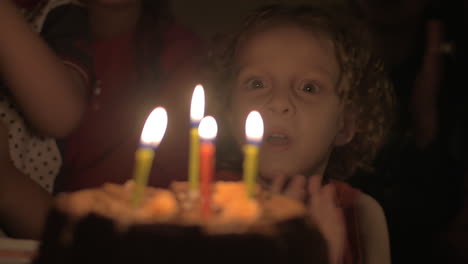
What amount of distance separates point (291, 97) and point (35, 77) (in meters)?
0.50

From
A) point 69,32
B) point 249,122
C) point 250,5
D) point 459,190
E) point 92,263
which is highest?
point 250,5

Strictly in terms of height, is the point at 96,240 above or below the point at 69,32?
below

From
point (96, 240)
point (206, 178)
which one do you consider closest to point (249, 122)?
point (206, 178)

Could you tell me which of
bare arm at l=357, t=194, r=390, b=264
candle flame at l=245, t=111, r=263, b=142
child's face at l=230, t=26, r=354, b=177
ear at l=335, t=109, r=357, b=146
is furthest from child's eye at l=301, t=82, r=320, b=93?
candle flame at l=245, t=111, r=263, b=142

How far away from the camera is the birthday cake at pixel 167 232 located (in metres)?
0.39

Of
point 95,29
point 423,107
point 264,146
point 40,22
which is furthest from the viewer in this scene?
point 423,107

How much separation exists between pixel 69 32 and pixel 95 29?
124mm

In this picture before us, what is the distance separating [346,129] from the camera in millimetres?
1093

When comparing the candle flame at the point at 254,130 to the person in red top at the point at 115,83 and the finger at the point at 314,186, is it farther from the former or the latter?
the person in red top at the point at 115,83

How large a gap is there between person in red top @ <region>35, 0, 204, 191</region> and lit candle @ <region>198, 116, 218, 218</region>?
0.74 m

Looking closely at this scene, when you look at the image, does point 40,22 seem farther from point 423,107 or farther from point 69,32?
point 423,107

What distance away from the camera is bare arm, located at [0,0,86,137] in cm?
93

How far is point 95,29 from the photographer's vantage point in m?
1.33

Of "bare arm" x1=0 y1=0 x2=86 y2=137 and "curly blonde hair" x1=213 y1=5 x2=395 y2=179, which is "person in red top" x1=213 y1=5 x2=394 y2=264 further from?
"bare arm" x1=0 y1=0 x2=86 y2=137
